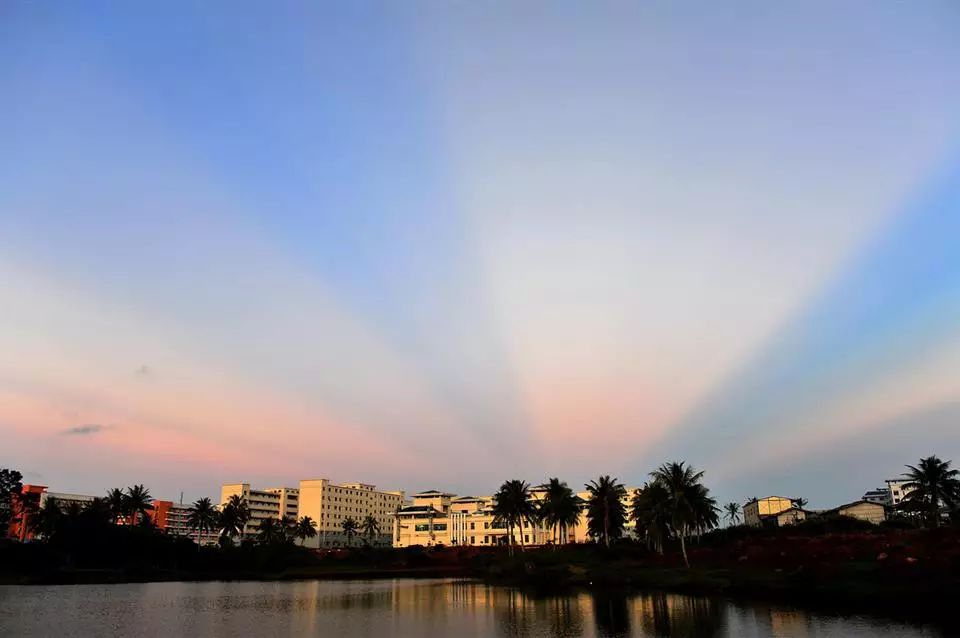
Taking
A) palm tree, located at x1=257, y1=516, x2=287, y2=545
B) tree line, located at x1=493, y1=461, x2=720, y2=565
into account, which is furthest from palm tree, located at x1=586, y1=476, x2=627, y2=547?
palm tree, located at x1=257, y1=516, x2=287, y2=545

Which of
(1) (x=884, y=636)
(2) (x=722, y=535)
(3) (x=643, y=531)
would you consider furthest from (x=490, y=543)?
(1) (x=884, y=636)

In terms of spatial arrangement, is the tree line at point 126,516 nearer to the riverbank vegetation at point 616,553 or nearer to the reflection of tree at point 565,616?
the riverbank vegetation at point 616,553

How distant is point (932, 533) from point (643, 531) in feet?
194

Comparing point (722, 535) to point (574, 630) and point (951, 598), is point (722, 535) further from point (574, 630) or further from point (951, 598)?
point (574, 630)

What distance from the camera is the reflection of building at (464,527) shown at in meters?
167

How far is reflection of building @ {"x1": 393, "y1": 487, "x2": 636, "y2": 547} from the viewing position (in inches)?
6570

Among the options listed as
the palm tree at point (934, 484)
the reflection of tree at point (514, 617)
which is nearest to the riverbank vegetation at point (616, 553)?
the palm tree at point (934, 484)

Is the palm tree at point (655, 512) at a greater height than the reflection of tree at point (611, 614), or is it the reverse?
the palm tree at point (655, 512)

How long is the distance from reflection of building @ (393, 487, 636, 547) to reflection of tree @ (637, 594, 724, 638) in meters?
106

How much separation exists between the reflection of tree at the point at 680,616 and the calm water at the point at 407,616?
0.24 feet

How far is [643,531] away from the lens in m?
123

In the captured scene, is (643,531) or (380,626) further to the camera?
(643,531)

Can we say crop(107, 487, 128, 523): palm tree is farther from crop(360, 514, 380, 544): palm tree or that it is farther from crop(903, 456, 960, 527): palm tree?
crop(903, 456, 960, 527): palm tree

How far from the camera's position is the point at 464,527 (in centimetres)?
17300
